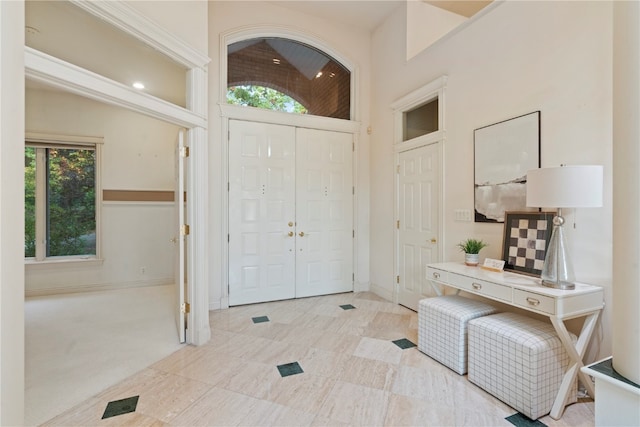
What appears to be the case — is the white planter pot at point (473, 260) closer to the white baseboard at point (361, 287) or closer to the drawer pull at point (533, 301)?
the drawer pull at point (533, 301)

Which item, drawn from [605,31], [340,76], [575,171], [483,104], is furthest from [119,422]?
[340,76]

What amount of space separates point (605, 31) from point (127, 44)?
343 centimetres

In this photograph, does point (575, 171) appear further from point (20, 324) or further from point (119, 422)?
point (119, 422)

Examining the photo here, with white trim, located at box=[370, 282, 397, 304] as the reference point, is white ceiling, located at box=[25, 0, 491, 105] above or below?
above

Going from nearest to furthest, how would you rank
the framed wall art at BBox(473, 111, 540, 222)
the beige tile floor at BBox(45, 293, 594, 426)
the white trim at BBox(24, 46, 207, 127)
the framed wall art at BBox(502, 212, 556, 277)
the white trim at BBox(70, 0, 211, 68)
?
the white trim at BBox(24, 46, 207, 127)
the beige tile floor at BBox(45, 293, 594, 426)
the white trim at BBox(70, 0, 211, 68)
the framed wall art at BBox(502, 212, 556, 277)
the framed wall art at BBox(473, 111, 540, 222)

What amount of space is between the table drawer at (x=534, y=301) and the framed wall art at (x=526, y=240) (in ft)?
1.28

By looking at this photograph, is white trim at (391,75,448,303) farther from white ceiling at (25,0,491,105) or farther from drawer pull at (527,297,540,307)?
white ceiling at (25,0,491,105)

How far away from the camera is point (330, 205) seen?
4.36m

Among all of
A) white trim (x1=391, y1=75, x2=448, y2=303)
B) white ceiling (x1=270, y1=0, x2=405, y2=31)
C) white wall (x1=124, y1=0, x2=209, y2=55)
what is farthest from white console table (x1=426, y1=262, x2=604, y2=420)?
white ceiling (x1=270, y1=0, x2=405, y2=31)

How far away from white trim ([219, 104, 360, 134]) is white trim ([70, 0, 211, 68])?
1053mm

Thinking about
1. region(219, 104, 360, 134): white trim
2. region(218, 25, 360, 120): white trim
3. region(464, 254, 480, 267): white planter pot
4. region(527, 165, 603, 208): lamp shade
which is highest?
region(218, 25, 360, 120): white trim

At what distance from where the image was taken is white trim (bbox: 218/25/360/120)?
146 inches

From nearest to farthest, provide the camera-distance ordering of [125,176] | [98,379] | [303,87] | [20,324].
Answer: [20,324], [98,379], [303,87], [125,176]

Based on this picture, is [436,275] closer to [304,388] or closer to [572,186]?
[572,186]
